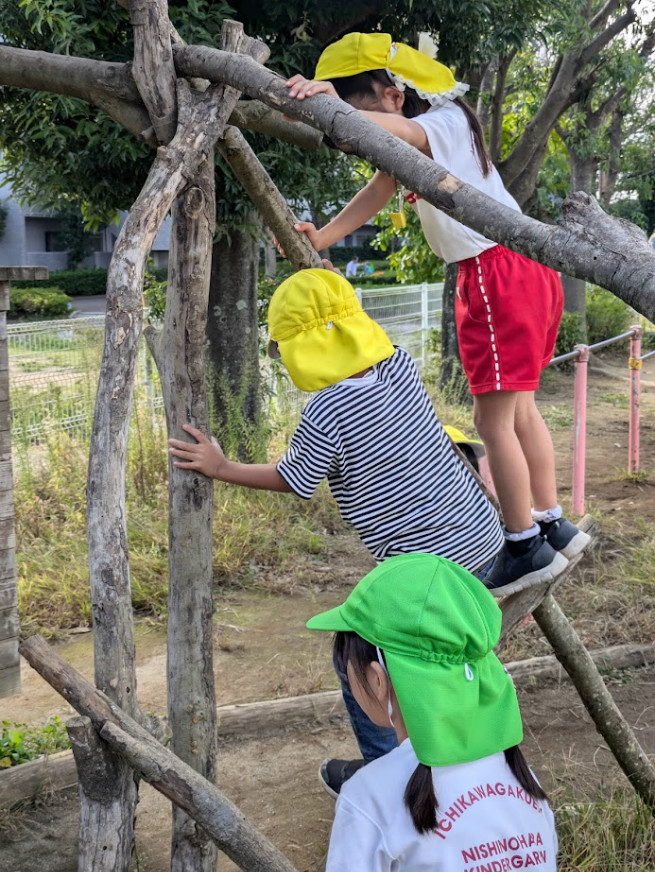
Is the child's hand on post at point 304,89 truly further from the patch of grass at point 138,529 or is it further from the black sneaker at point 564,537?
the patch of grass at point 138,529

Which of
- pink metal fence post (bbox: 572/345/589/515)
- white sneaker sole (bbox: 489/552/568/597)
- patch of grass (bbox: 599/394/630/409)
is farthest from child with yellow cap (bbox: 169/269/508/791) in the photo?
patch of grass (bbox: 599/394/630/409)

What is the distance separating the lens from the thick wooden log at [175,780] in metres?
1.66

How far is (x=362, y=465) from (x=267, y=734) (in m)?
1.80

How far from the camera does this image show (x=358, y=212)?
2.60 m

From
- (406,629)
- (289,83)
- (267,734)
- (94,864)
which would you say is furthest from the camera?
(267,734)

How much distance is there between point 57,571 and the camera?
477 centimetres

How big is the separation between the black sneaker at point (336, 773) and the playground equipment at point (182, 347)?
2.26 feet

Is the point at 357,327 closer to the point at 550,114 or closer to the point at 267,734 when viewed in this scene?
the point at 267,734

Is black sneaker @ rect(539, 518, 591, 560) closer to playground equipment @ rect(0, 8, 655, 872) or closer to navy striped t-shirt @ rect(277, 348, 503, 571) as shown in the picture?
playground equipment @ rect(0, 8, 655, 872)

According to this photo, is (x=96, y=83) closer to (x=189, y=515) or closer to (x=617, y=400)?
(x=189, y=515)

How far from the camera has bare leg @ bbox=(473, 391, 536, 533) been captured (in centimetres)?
263

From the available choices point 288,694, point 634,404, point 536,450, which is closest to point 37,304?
point 634,404

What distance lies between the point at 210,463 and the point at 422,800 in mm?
962

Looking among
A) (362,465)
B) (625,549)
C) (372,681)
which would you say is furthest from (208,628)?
(625,549)
